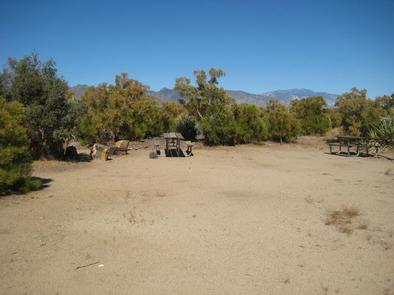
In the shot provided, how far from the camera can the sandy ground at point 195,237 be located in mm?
4422

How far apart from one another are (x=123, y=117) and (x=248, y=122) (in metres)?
8.27

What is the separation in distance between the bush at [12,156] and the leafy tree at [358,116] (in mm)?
21189

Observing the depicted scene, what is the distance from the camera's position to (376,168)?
14289mm

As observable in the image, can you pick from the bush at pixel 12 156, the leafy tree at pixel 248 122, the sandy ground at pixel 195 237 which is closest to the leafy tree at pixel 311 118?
the leafy tree at pixel 248 122

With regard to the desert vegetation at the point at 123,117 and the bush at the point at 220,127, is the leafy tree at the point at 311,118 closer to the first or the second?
the desert vegetation at the point at 123,117

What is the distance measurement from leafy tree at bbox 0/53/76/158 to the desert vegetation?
0.12 feet

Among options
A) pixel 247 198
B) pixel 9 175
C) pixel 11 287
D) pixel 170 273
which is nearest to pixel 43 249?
pixel 11 287

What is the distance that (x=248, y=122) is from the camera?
2367 centimetres

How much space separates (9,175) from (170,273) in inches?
223

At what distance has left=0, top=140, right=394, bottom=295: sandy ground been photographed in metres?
4.42

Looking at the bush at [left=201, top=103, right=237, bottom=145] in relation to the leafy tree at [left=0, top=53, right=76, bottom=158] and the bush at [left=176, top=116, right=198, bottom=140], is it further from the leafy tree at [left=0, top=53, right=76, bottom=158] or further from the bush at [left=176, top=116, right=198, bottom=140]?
the leafy tree at [left=0, top=53, right=76, bottom=158]

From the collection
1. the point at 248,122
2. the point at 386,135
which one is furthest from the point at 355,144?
the point at 248,122

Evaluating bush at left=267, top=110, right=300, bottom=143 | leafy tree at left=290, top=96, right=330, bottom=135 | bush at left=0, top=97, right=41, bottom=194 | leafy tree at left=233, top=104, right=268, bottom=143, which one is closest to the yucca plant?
bush at left=267, top=110, right=300, bottom=143

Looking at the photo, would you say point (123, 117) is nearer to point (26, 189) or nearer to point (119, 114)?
point (119, 114)
